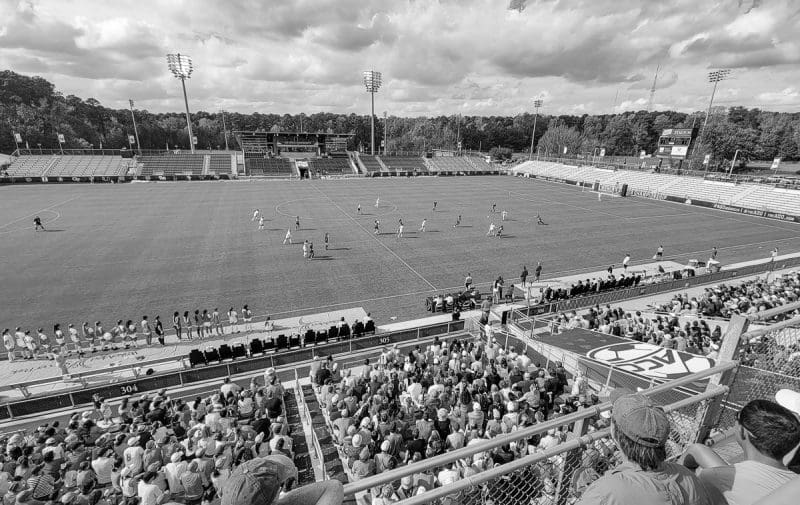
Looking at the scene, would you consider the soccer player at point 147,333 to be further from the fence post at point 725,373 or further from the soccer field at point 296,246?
the fence post at point 725,373

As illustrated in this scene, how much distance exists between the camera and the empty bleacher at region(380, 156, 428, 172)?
91312mm

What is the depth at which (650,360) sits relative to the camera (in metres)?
12.3

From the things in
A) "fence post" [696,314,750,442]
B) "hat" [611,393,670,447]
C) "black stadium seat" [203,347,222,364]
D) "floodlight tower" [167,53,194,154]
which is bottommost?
"black stadium seat" [203,347,222,364]

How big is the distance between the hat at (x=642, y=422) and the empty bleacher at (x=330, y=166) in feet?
277

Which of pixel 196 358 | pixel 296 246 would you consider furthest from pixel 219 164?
pixel 196 358

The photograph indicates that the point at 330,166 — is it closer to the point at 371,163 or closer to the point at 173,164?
the point at 371,163

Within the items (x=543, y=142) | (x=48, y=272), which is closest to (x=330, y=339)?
(x=48, y=272)

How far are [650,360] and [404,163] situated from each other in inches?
3414

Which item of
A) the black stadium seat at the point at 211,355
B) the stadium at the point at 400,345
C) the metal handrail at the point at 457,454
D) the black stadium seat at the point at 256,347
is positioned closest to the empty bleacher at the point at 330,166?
the stadium at the point at 400,345

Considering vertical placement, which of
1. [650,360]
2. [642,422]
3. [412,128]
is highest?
[412,128]

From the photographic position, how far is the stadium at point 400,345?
10.7 feet

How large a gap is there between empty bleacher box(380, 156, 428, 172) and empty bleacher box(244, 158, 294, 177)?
23.4 metres

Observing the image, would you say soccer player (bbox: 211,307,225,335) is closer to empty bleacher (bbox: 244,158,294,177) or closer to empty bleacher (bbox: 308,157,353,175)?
empty bleacher (bbox: 244,158,294,177)

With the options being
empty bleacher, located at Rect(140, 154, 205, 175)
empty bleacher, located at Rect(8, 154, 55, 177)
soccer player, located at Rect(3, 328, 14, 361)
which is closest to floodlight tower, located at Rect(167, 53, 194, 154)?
empty bleacher, located at Rect(140, 154, 205, 175)
